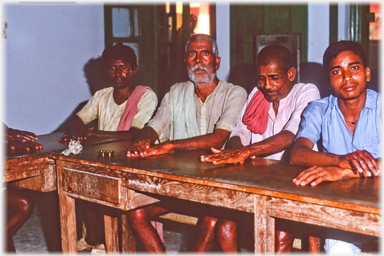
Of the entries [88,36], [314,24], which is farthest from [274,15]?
[88,36]

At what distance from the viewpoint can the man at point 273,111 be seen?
8.70 ft

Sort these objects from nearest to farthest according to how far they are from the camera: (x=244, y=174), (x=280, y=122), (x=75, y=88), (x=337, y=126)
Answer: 1. (x=244, y=174)
2. (x=337, y=126)
3. (x=280, y=122)
4. (x=75, y=88)

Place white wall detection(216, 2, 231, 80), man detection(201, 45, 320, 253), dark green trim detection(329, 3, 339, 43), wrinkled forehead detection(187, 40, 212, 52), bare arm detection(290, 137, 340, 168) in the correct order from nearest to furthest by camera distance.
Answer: bare arm detection(290, 137, 340, 168)
man detection(201, 45, 320, 253)
wrinkled forehead detection(187, 40, 212, 52)
dark green trim detection(329, 3, 339, 43)
white wall detection(216, 2, 231, 80)

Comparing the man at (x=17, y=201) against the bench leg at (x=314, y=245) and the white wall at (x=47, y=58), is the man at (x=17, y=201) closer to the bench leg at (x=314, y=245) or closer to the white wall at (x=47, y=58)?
the bench leg at (x=314, y=245)

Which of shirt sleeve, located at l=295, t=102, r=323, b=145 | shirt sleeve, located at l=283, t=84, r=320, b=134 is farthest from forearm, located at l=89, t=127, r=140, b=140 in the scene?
shirt sleeve, located at l=295, t=102, r=323, b=145

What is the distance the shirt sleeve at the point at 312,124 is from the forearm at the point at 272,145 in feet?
0.52

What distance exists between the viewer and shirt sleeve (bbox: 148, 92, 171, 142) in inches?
136

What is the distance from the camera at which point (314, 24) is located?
14.5ft

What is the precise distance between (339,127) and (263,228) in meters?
0.94

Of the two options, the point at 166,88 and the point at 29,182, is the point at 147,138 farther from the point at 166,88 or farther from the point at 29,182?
the point at 166,88

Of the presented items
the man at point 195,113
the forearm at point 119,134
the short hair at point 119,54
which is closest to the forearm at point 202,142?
the man at point 195,113

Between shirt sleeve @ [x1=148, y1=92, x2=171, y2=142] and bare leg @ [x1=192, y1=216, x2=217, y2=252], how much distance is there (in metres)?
0.99

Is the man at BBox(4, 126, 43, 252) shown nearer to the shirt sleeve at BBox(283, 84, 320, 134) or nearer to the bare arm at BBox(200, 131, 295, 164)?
the bare arm at BBox(200, 131, 295, 164)

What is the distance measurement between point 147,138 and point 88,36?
3204 millimetres
